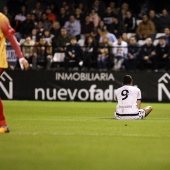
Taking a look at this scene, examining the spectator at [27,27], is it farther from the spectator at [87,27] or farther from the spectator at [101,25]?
the spectator at [101,25]

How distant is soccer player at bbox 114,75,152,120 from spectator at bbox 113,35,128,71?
34.3 ft

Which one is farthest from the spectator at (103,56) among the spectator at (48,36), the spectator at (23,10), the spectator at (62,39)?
the spectator at (23,10)

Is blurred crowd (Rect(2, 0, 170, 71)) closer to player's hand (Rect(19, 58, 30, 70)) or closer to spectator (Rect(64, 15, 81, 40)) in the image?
spectator (Rect(64, 15, 81, 40))

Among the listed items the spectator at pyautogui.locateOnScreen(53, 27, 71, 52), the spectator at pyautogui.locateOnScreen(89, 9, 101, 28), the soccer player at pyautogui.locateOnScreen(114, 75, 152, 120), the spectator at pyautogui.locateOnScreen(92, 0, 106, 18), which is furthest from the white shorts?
the spectator at pyautogui.locateOnScreen(92, 0, 106, 18)

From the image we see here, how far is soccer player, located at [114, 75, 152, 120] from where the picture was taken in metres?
17.0

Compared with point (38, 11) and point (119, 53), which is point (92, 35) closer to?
point (119, 53)

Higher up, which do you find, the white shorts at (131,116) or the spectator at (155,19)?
the spectator at (155,19)

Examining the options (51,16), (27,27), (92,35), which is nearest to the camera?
(92,35)

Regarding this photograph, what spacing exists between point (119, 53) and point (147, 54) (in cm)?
104

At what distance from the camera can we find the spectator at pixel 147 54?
2750cm

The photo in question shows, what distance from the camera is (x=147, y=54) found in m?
27.6

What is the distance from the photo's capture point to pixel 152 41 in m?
29.0

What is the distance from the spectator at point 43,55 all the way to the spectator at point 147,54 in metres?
3.44

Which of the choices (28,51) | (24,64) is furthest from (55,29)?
(24,64)
